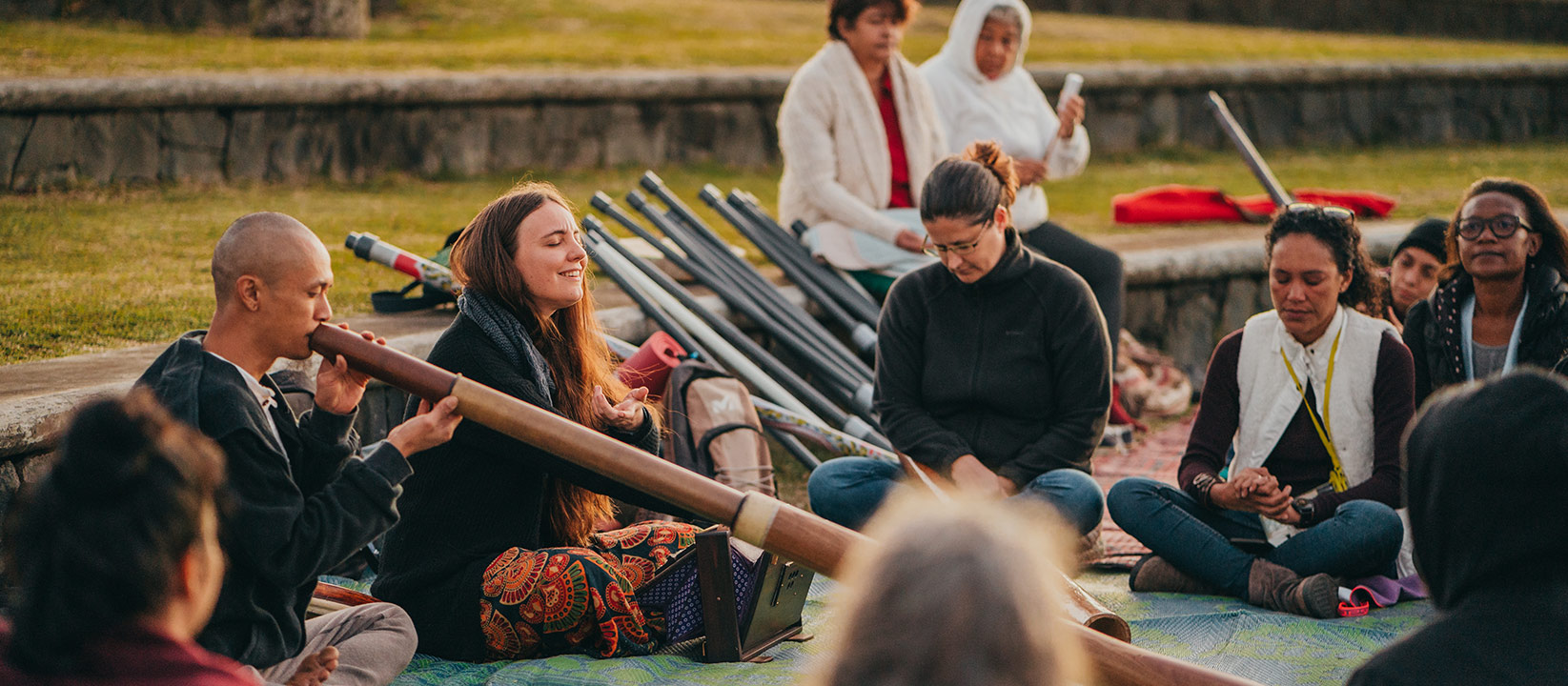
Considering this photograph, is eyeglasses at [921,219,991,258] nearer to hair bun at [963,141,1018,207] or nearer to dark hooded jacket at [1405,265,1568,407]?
hair bun at [963,141,1018,207]

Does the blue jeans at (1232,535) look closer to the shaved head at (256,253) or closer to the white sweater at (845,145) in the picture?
the white sweater at (845,145)

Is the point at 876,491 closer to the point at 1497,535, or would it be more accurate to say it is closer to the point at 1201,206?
the point at 1497,535

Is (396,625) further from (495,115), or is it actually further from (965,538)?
(495,115)

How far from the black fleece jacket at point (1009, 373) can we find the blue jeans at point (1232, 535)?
23cm

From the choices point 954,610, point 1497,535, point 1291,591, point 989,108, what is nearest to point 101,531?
point 954,610

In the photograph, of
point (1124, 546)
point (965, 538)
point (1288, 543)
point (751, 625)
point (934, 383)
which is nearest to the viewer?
point (965, 538)

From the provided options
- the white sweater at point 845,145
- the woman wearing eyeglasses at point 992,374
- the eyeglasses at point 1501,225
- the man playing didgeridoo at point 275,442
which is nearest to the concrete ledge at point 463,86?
the white sweater at point 845,145

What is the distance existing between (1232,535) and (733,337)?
2.10 m

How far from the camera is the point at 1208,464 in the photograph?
406 cm

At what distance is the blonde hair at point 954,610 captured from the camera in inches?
46.4

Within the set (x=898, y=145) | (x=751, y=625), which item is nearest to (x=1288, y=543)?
(x=751, y=625)

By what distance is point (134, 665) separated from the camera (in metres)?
1.59

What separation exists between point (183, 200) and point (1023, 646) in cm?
672

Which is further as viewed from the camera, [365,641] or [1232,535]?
[1232,535]
